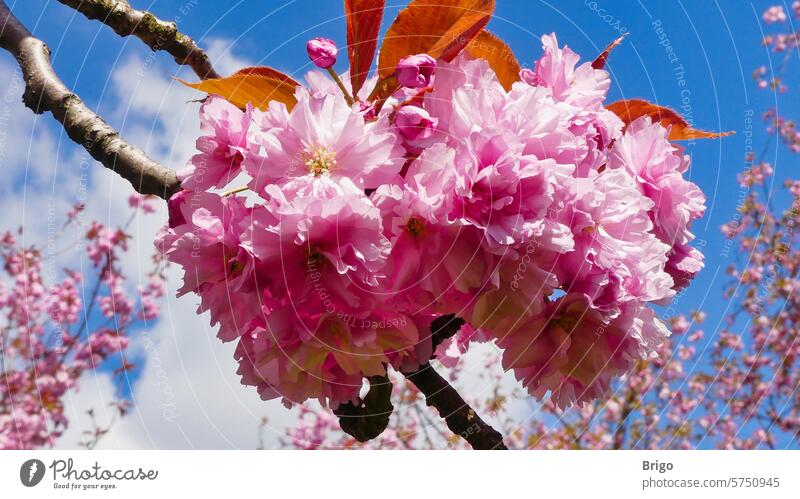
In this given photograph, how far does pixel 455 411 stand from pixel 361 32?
58 cm

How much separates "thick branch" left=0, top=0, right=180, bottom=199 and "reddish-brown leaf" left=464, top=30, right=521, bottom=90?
49 centimetres

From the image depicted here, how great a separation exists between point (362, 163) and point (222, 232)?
163mm

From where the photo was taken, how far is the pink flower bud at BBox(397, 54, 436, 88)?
79cm

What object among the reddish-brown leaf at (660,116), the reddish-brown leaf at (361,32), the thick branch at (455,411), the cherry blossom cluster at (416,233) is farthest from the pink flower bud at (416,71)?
the thick branch at (455,411)

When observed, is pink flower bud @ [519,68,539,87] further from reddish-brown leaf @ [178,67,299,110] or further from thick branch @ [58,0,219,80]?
thick branch @ [58,0,219,80]

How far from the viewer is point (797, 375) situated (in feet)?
14.6

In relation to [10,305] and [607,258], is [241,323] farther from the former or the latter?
[10,305]

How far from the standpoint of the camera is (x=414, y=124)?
29.2 inches

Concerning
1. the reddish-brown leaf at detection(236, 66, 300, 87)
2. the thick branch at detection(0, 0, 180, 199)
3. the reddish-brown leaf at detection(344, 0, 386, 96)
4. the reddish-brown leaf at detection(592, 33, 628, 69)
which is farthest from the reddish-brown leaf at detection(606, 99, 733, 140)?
the thick branch at detection(0, 0, 180, 199)

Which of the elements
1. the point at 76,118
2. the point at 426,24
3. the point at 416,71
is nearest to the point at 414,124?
the point at 416,71

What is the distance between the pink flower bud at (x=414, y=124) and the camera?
0.74 meters

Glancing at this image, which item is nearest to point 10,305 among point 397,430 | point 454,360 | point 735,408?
point 397,430

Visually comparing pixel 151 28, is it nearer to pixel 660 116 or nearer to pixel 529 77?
pixel 529 77
